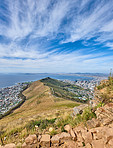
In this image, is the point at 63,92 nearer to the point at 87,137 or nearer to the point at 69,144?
the point at 69,144

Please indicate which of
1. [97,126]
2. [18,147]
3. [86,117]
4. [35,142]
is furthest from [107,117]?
[18,147]

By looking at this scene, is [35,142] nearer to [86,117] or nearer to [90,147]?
[90,147]

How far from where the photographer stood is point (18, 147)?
12.2ft

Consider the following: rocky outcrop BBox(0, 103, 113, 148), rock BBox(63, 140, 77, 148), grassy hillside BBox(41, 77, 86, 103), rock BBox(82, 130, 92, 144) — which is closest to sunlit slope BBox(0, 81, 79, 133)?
rocky outcrop BBox(0, 103, 113, 148)

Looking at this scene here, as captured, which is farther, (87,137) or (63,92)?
(63,92)

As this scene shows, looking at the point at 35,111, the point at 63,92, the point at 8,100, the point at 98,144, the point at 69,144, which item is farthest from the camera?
the point at 63,92

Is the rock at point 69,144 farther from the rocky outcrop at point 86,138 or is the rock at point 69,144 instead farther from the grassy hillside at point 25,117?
the grassy hillside at point 25,117

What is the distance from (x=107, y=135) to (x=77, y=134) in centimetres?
134

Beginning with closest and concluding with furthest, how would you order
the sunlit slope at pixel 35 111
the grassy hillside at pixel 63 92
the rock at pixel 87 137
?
the rock at pixel 87 137 < the sunlit slope at pixel 35 111 < the grassy hillside at pixel 63 92

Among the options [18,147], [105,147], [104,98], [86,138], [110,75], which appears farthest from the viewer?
[110,75]

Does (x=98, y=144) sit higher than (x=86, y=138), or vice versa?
(x=98, y=144)

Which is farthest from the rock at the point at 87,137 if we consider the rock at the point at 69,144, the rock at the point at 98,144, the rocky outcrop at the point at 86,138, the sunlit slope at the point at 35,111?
the sunlit slope at the point at 35,111

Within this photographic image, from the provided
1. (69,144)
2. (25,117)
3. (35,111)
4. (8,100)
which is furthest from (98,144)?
(8,100)

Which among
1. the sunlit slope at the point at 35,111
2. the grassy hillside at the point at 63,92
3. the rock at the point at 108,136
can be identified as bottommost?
the grassy hillside at the point at 63,92
